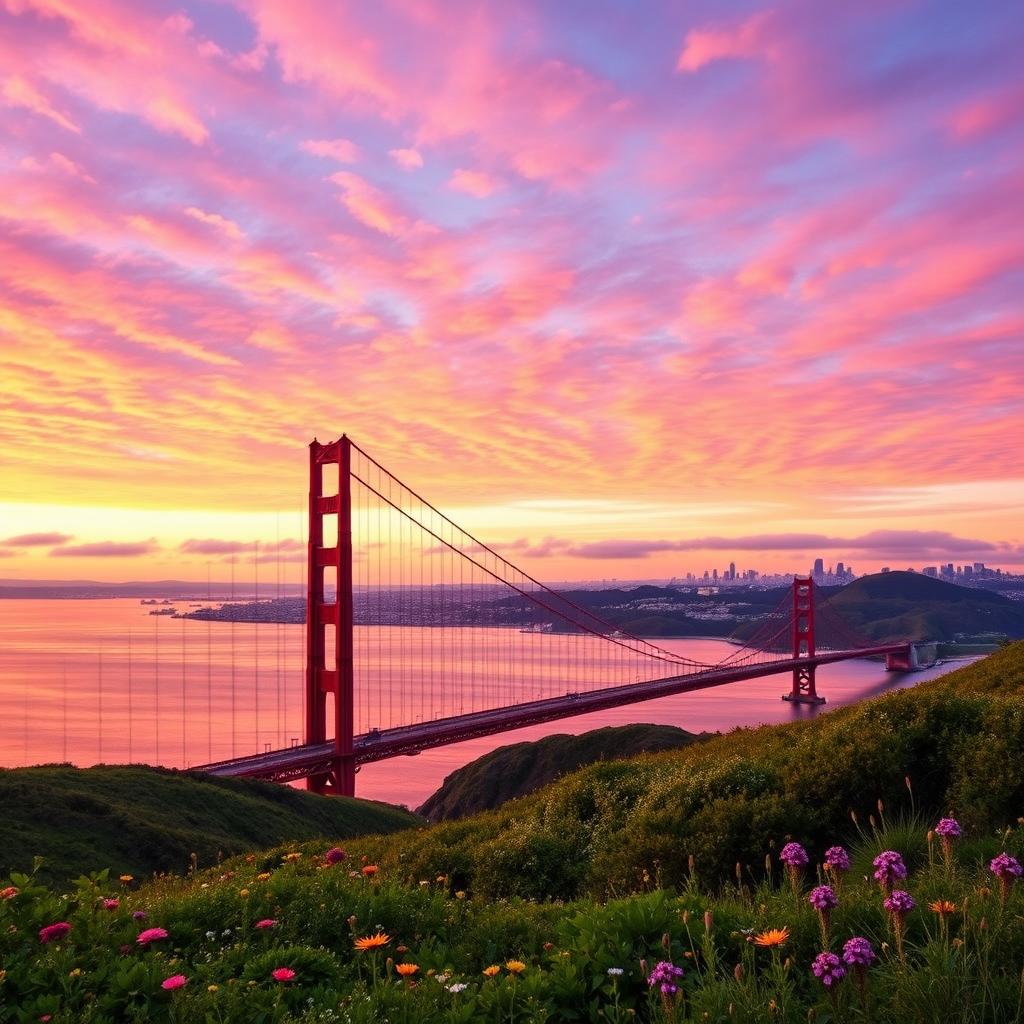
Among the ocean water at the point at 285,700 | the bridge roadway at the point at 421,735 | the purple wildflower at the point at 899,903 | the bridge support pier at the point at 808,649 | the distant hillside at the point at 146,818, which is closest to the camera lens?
the purple wildflower at the point at 899,903

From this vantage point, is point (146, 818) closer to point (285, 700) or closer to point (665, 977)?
point (665, 977)

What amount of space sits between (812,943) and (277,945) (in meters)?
3.13

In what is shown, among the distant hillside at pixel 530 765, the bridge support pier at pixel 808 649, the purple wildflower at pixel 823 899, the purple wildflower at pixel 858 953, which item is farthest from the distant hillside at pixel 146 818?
the bridge support pier at pixel 808 649

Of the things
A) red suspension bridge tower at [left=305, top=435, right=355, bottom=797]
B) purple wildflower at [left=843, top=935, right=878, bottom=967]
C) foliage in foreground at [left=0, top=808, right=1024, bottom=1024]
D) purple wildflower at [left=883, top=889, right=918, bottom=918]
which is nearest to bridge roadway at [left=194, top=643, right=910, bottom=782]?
red suspension bridge tower at [left=305, top=435, right=355, bottom=797]

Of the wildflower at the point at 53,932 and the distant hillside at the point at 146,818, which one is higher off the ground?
the wildflower at the point at 53,932

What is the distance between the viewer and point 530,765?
56125mm

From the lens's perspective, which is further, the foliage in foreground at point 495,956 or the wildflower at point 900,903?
the foliage in foreground at point 495,956

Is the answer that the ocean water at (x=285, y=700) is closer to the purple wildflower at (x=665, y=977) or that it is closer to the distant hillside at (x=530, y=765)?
the distant hillside at (x=530, y=765)

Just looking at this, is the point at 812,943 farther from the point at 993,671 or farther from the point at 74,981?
the point at 993,671

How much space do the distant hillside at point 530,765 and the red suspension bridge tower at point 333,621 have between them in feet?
48.2

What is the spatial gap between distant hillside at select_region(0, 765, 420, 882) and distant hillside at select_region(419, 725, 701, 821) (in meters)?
17.7

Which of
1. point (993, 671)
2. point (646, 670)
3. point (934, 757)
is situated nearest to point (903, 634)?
point (646, 670)

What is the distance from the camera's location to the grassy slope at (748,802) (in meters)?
8.59

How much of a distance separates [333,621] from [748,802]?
32.4 metres
